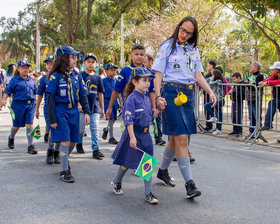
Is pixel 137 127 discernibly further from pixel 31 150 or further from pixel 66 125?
pixel 31 150

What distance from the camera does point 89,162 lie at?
6.38m

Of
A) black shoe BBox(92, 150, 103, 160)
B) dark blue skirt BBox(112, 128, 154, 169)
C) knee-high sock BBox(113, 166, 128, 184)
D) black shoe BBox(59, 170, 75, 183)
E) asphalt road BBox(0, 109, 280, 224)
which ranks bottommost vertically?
asphalt road BBox(0, 109, 280, 224)

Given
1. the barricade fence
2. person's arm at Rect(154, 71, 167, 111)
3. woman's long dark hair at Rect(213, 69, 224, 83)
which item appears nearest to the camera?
person's arm at Rect(154, 71, 167, 111)

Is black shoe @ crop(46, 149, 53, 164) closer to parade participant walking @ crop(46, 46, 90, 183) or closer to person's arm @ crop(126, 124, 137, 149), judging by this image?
parade participant walking @ crop(46, 46, 90, 183)

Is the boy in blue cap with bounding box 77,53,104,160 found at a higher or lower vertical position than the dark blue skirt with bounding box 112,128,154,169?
higher

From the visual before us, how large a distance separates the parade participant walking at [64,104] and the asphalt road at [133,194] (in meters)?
0.52

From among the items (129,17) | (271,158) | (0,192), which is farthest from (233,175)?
(129,17)

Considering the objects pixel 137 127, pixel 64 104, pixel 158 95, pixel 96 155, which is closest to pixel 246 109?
pixel 96 155

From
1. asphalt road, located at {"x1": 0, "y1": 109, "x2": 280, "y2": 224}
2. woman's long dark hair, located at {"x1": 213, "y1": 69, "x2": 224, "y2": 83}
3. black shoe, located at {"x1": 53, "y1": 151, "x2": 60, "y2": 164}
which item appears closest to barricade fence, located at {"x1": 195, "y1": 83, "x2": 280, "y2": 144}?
woman's long dark hair, located at {"x1": 213, "y1": 69, "x2": 224, "y2": 83}

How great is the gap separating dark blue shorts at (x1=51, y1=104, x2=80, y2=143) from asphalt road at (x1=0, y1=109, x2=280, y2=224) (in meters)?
0.61

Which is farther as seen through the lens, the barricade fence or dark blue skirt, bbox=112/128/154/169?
the barricade fence

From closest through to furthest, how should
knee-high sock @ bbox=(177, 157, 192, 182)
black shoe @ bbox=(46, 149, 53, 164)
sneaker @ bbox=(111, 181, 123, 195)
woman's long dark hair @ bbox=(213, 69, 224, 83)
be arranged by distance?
knee-high sock @ bbox=(177, 157, 192, 182), sneaker @ bbox=(111, 181, 123, 195), black shoe @ bbox=(46, 149, 53, 164), woman's long dark hair @ bbox=(213, 69, 224, 83)

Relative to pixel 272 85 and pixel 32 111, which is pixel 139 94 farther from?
pixel 272 85

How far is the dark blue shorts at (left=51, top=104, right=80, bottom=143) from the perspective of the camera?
5035 mm
